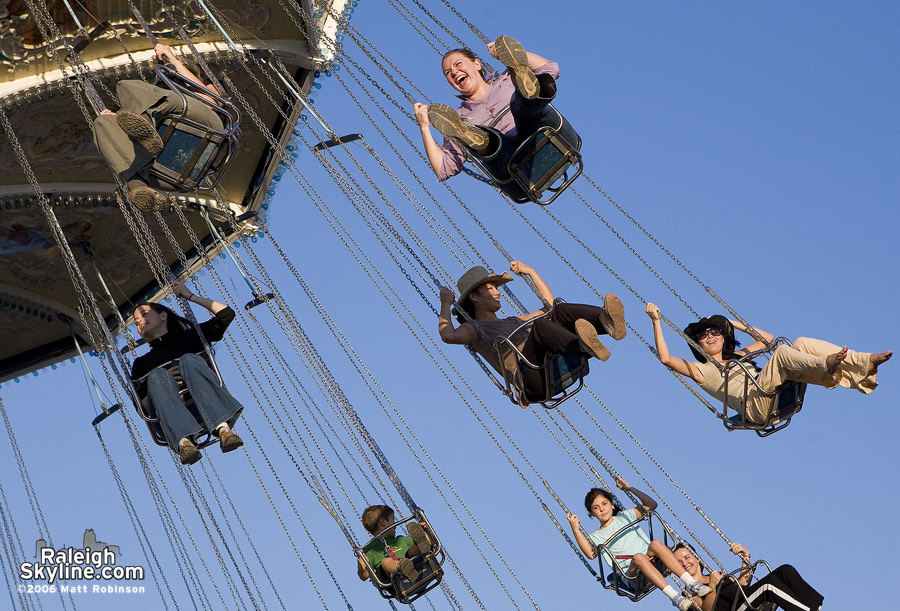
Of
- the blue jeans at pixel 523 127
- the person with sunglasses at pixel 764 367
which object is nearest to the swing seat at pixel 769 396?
the person with sunglasses at pixel 764 367

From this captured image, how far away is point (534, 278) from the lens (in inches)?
352

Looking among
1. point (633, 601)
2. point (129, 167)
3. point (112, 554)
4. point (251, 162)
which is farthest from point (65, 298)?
point (633, 601)

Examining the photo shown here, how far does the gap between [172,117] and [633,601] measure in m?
4.11

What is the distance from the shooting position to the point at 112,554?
15.8m

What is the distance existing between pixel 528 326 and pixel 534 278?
0.51 metres

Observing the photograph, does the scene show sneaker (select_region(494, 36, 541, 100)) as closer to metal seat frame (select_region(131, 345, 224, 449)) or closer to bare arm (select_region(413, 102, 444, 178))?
bare arm (select_region(413, 102, 444, 178))

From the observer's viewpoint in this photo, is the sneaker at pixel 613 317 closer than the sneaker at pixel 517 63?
Yes

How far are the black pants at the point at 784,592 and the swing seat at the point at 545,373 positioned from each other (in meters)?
1.48

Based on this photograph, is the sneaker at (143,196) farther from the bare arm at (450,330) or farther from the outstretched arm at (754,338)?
the outstretched arm at (754,338)

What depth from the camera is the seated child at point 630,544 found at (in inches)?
357

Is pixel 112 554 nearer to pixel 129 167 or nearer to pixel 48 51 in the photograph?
pixel 48 51

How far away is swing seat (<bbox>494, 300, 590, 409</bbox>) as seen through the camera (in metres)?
8.49

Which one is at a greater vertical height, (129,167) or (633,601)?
(129,167)

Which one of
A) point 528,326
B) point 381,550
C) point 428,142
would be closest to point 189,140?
point 428,142
